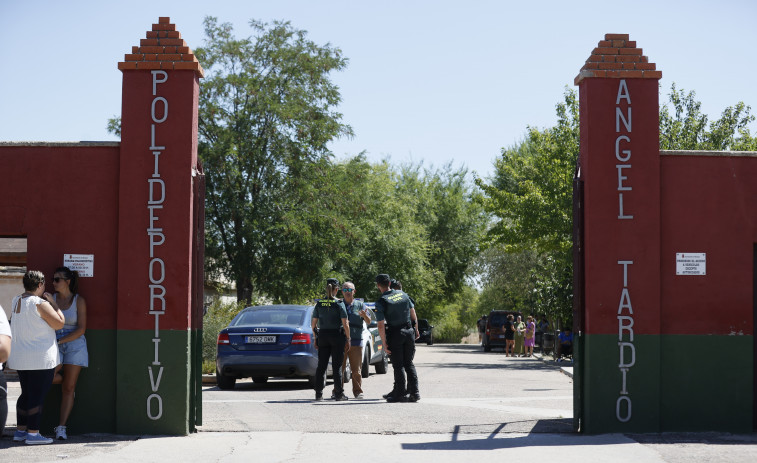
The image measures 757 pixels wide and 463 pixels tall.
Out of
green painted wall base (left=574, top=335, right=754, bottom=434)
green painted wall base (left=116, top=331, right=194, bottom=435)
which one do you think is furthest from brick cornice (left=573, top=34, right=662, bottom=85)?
green painted wall base (left=116, top=331, right=194, bottom=435)

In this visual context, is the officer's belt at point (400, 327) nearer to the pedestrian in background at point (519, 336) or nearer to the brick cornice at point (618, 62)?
the brick cornice at point (618, 62)

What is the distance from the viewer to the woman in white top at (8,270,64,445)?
882 centimetres

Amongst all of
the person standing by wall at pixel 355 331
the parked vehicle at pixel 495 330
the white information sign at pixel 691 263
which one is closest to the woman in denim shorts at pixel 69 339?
the person standing by wall at pixel 355 331

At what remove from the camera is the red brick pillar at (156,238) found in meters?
9.59

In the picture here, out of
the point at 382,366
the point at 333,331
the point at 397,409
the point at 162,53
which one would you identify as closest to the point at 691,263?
the point at 397,409

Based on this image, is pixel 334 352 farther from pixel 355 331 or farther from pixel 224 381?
pixel 224 381

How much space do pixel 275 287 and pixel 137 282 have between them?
26741 mm

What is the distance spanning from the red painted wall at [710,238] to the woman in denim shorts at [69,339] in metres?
6.47

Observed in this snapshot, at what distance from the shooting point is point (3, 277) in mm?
22547

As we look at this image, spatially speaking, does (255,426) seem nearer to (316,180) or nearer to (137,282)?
(137,282)

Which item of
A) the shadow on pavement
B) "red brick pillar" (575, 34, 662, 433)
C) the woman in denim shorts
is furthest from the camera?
"red brick pillar" (575, 34, 662, 433)

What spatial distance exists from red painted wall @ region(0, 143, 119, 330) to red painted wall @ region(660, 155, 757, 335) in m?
6.29


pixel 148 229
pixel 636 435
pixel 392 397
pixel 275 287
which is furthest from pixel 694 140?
pixel 148 229

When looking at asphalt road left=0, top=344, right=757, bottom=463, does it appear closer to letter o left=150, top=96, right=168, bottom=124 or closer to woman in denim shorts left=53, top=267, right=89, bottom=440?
woman in denim shorts left=53, top=267, right=89, bottom=440
